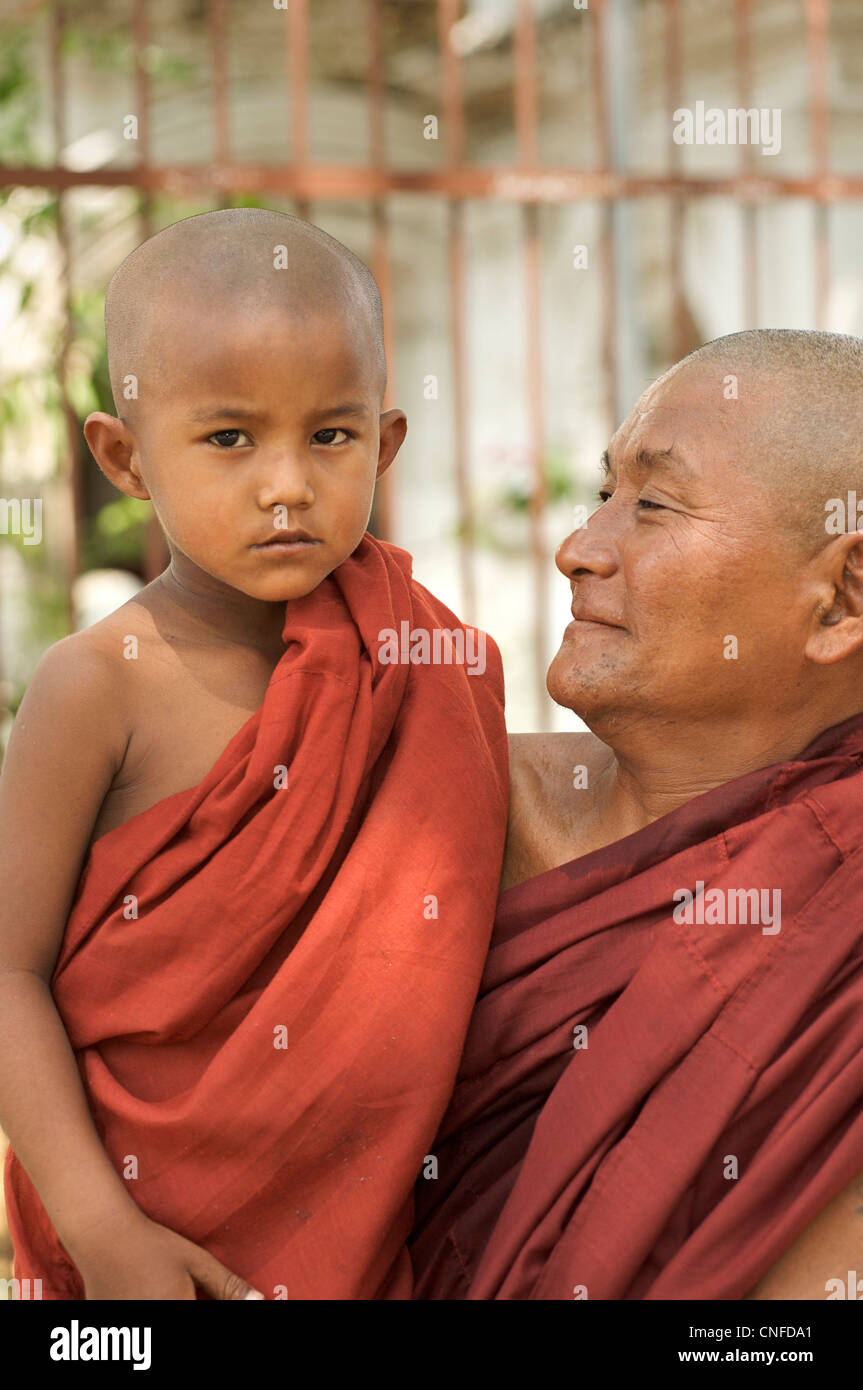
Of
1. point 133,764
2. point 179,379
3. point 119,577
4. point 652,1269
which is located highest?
point 119,577

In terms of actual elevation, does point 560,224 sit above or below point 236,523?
above

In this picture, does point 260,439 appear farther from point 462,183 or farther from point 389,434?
point 462,183

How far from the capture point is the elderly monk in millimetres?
1771

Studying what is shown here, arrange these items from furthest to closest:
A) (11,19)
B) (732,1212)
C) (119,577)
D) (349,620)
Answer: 1. (119,577)
2. (11,19)
3. (349,620)
4. (732,1212)

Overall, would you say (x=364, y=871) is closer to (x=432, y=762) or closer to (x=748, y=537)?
(x=432, y=762)

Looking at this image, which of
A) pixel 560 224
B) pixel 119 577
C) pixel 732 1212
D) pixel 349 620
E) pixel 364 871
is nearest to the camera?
pixel 732 1212

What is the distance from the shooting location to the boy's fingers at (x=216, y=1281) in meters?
1.75

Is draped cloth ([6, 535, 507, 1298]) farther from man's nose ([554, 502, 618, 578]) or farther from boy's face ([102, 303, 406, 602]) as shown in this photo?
man's nose ([554, 502, 618, 578])

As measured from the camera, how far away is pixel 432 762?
1996mm

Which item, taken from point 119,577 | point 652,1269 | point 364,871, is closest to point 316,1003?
point 364,871

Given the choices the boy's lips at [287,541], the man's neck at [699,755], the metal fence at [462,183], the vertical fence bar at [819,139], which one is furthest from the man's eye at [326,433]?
the vertical fence bar at [819,139]

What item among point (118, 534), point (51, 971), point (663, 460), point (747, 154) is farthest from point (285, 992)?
point (118, 534)

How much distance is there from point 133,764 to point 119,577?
19.4 ft

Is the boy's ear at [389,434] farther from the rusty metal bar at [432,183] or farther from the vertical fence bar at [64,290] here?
the rusty metal bar at [432,183]
